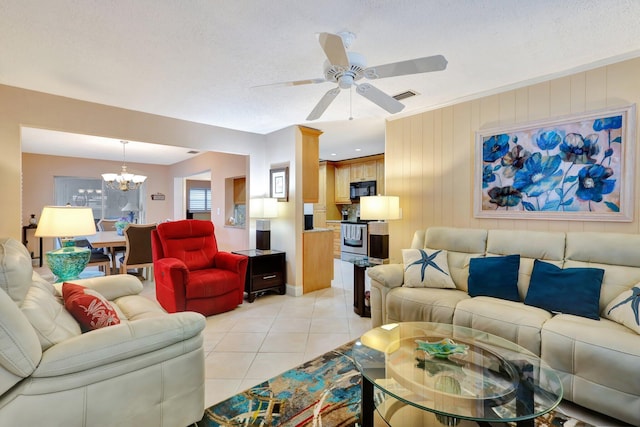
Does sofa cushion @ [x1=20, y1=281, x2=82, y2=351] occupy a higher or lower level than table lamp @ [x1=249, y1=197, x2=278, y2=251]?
lower

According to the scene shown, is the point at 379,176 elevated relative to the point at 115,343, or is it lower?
elevated

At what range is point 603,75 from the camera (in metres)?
2.41

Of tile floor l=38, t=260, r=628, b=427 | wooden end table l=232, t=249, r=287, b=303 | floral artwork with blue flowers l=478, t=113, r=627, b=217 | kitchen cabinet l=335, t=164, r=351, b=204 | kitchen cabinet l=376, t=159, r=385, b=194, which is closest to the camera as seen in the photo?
tile floor l=38, t=260, r=628, b=427

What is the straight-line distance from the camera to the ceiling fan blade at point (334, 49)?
1.54 m

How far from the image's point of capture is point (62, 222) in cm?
261

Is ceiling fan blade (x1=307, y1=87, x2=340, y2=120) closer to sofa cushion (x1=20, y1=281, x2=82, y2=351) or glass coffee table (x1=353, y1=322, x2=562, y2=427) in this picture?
glass coffee table (x1=353, y1=322, x2=562, y2=427)

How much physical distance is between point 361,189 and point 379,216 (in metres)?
3.47

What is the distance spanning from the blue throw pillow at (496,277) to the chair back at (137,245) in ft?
14.3

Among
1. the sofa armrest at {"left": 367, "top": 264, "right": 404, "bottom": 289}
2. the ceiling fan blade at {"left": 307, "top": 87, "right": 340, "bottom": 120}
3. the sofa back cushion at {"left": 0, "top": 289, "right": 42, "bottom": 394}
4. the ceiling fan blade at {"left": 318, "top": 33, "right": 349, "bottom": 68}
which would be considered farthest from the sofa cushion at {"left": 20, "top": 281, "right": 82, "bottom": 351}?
the sofa armrest at {"left": 367, "top": 264, "right": 404, "bottom": 289}

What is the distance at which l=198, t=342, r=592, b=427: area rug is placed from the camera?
5.59 ft

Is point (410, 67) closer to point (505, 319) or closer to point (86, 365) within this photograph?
point (505, 319)

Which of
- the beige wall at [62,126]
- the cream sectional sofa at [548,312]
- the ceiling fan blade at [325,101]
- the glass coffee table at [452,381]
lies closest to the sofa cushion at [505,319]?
the cream sectional sofa at [548,312]

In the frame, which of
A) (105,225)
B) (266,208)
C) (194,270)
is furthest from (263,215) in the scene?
(105,225)

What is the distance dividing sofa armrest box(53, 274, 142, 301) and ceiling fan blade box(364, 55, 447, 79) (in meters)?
2.56
